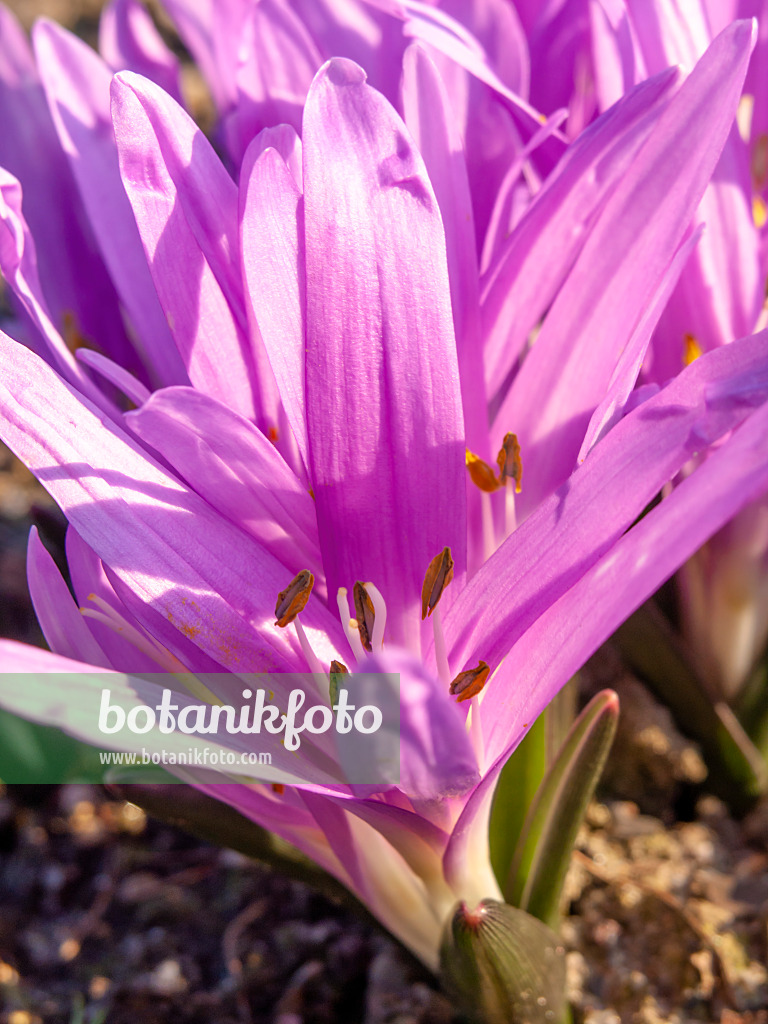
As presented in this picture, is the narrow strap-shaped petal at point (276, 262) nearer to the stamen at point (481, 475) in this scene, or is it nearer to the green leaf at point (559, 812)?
the stamen at point (481, 475)

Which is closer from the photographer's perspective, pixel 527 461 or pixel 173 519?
pixel 173 519

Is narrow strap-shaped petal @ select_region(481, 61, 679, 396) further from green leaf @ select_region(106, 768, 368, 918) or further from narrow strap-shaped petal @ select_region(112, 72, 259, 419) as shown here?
green leaf @ select_region(106, 768, 368, 918)

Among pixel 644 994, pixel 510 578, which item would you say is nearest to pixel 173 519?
pixel 510 578

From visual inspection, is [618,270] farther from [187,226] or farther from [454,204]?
[187,226]

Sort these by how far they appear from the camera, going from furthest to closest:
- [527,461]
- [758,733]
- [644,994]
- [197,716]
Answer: [758,733], [644,994], [527,461], [197,716]

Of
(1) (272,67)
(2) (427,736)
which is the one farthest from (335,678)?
(1) (272,67)

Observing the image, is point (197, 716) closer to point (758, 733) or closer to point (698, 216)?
point (698, 216)

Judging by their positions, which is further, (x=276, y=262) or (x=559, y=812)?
A: (x=559, y=812)
